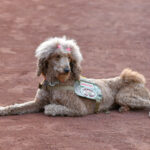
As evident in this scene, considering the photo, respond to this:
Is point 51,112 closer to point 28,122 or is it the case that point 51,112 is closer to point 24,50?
point 28,122

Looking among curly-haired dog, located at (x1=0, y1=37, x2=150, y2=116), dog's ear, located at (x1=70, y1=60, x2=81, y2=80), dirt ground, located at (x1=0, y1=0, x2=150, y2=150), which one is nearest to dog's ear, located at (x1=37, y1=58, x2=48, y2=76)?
curly-haired dog, located at (x1=0, y1=37, x2=150, y2=116)

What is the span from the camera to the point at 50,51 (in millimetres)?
6305

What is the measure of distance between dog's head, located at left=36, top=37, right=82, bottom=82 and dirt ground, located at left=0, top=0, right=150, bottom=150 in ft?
2.63

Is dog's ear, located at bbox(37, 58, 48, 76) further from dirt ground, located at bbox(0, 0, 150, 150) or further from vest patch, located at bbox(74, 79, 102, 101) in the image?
dirt ground, located at bbox(0, 0, 150, 150)

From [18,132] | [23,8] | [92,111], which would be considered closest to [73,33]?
[23,8]

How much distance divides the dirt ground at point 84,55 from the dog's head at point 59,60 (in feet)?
2.63

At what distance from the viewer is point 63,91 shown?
6.42 metres

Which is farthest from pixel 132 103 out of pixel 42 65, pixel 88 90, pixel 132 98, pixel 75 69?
pixel 42 65

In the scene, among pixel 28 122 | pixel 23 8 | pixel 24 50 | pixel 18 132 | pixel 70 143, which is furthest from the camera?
Answer: pixel 23 8

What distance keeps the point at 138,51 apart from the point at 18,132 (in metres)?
8.34

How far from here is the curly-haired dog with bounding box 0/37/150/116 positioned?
20.7 ft

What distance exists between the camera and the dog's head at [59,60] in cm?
624

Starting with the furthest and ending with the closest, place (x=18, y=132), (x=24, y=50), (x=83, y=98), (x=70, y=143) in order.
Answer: (x=24, y=50) < (x=83, y=98) < (x=18, y=132) < (x=70, y=143)

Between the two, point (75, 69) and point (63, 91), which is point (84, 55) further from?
point (63, 91)
